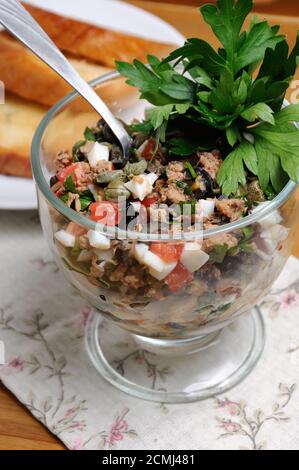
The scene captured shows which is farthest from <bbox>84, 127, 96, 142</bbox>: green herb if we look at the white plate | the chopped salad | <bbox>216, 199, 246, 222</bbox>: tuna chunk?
the white plate

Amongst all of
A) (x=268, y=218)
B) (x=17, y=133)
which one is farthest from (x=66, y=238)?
(x=17, y=133)

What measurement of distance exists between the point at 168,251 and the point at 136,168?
221mm

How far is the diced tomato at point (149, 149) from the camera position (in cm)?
146

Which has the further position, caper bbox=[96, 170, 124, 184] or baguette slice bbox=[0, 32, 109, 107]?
baguette slice bbox=[0, 32, 109, 107]

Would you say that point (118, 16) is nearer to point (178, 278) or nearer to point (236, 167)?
point (236, 167)

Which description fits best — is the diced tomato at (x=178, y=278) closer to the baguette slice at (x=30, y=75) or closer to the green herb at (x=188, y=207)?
the green herb at (x=188, y=207)

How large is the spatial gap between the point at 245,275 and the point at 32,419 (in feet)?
1.78

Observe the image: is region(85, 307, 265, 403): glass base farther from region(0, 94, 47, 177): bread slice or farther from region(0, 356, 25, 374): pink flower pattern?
region(0, 94, 47, 177): bread slice

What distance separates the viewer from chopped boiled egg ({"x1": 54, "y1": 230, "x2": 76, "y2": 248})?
1.36m

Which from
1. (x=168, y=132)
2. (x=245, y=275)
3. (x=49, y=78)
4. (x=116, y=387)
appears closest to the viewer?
(x=245, y=275)

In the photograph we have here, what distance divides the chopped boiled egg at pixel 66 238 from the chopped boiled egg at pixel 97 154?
156 millimetres
